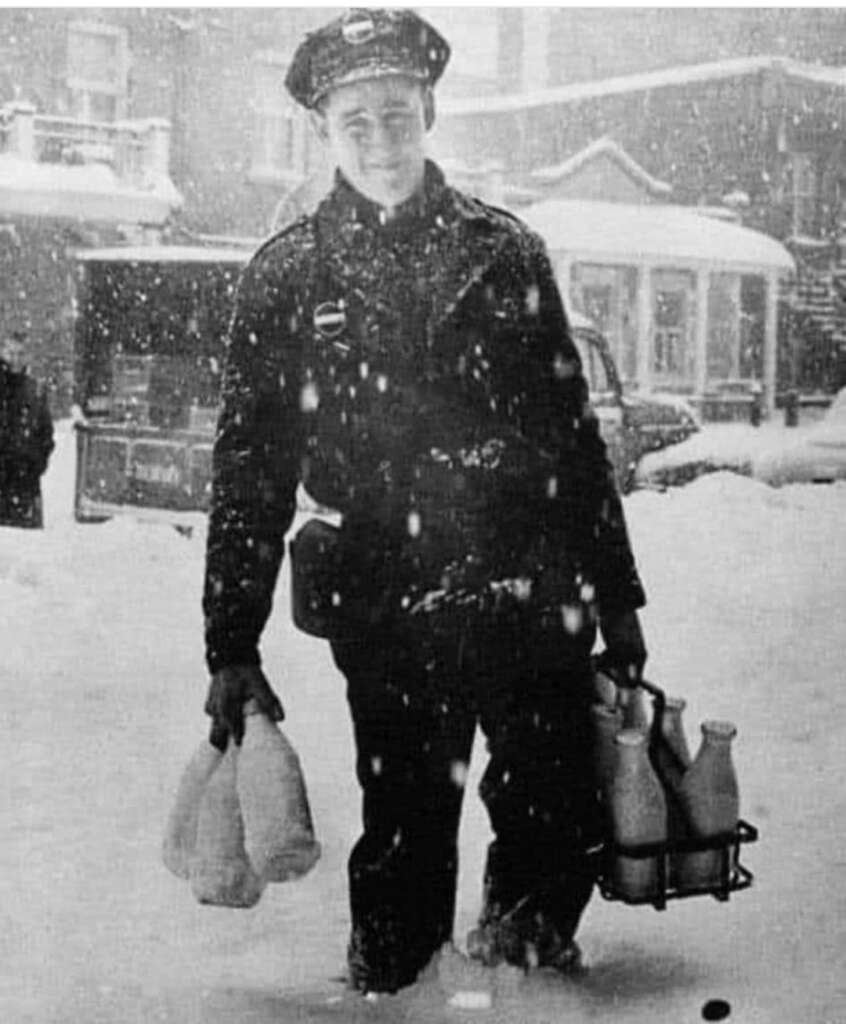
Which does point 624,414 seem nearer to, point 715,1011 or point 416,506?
point 416,506

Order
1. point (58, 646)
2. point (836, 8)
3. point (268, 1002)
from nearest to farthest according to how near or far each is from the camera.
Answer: point (268, 1002) → point (58, 646) → point (836, 8)

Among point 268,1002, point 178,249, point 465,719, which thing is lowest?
point 268,1002

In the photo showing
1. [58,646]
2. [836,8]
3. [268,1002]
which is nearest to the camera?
[268,1002]

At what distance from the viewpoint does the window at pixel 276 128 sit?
2.41 metres

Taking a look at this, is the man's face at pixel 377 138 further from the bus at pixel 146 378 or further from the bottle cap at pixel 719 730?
the bottle cap at pixel 719 730

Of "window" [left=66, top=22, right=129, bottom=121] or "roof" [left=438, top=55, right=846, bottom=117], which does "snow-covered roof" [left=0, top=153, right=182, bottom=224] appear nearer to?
"window" [left=66, top=22, right=129, bottom=121]

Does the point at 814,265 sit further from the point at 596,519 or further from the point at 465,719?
the point at 465,719

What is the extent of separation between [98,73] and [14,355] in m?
0.50

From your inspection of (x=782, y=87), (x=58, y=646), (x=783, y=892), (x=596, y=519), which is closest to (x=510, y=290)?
(x=596, y=519)

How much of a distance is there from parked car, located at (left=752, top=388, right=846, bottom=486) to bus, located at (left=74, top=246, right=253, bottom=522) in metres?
1.00

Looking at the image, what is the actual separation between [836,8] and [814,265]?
1.51 feet

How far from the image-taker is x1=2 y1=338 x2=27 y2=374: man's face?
250 centimetres

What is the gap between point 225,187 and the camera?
8.23 ft

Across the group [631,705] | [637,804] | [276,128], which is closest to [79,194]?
[276,128]
